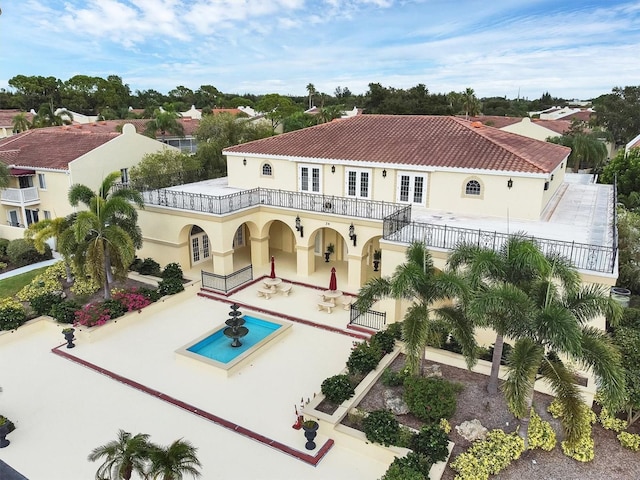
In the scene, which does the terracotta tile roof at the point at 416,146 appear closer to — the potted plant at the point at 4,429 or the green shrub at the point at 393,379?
the green shrub at the point at 393,379

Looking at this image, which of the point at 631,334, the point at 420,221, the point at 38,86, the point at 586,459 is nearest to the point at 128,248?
the point at 420,221

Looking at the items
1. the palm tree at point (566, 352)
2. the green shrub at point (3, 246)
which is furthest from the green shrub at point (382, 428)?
the green shrub at point (3, 246)

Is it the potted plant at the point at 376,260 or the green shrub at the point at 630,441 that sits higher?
the potted plant at the point at 376,260

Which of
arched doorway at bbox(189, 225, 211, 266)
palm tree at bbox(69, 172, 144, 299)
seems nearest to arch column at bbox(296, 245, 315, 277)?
arched doorway at bbox(189, 225, 211, 266)

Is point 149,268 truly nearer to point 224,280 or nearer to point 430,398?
point 224,280

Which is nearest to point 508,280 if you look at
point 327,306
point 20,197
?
point 327,306

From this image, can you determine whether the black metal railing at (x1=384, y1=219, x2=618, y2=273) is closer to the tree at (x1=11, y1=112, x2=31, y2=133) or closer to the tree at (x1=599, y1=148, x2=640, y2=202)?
the tree at (x1=599, y1=148, x2=640, y2=202)

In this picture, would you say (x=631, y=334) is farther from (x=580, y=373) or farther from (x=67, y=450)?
(x=67, y=450)
